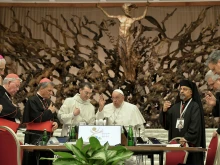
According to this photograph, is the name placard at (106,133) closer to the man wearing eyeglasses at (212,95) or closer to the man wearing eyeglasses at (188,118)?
the man wearing eyeglasses at (212,95)

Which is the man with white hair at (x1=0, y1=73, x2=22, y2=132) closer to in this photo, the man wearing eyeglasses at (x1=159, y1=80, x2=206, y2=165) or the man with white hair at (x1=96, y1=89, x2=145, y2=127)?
the man with white hair at (x1=96, y1=89, x2=145, y2=127)

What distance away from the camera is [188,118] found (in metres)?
5.79

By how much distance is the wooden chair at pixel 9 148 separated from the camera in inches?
157

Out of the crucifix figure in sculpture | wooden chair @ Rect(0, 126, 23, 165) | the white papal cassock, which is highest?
the crucifix figure in sculpture

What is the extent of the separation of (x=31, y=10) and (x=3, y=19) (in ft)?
3.53

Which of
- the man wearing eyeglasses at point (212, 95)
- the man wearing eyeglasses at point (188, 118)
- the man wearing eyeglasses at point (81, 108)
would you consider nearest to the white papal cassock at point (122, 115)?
the man wearing eyeglasses at point (81, 108)

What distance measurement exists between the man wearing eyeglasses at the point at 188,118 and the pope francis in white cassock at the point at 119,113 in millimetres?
670

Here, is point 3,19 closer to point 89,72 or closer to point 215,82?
point 89,72

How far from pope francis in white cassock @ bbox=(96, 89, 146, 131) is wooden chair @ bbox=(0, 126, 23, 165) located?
98.8 inches

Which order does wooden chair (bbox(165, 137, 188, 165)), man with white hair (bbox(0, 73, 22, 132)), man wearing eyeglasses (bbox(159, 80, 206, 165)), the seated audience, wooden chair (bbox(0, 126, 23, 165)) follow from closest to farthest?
1. wooden chair (bbox(0, 126, 23, 165))
2. wooden chair (bbox(165, 137, 188, 165))
3. man with white hair (bbox(0, 73, 22, 132))
4. man wearing eyeglasses (bbox(159, 80, 206, 165))
5. the seated audience

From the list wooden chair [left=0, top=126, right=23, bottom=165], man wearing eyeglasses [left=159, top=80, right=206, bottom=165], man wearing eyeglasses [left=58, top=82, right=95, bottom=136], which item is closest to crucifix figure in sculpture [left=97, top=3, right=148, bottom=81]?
man wearing eyeglasses [left=58, top=82, right=95, bottom=136]

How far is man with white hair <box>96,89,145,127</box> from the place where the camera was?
6.50 metres

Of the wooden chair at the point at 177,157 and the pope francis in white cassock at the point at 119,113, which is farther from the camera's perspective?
the pope francis in white cassock at the point at 119,113

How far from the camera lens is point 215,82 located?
448cm
